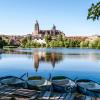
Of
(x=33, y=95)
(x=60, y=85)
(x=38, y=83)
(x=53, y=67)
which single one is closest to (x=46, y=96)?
(x=33, y=95)

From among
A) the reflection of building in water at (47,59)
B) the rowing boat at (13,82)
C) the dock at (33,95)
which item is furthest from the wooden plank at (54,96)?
the reflection of building in water at (47,59)

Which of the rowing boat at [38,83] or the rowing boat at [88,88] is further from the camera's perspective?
the rowing boat at [38,83]

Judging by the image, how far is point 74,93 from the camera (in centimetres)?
2145

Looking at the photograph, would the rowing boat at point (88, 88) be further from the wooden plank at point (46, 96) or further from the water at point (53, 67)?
the water at point (53, 67)

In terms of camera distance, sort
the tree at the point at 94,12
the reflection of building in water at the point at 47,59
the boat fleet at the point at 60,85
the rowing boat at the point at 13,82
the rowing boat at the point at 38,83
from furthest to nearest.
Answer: the reflection of building in water at the point at 47,59, the rowing boat at the point at 13,82, the rowing boat at the point at 38,83, the boat fleet at the point at 60,85, the tree at the point at 94,12

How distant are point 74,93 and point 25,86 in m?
4.28

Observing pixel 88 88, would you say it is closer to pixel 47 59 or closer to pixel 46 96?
pixel 46 96

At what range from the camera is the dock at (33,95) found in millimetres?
19264

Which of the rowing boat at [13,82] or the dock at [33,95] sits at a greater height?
the rowing boat at [13,82]

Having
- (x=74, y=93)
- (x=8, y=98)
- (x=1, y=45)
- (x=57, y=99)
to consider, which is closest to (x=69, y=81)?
(x=74, y=93)

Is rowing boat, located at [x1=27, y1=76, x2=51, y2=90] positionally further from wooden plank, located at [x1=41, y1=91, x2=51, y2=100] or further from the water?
the water

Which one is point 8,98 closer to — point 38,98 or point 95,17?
point 38,98

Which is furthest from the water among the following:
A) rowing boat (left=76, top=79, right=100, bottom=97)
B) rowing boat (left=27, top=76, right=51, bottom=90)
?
rowing boat (left=27, top=76, right=51, bottom=90)

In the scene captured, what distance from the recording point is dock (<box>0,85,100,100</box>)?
19.3 metres
